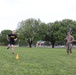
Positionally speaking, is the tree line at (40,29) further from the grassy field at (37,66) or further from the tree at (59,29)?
the grassy field at (37,66)

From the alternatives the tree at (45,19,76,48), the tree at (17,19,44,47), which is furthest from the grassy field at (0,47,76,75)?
the tree at (17,19,44,47)

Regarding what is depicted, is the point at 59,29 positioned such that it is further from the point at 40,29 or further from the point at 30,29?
the point at 30,29

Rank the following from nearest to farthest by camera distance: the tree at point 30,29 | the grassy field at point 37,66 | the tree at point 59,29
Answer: the grassy field at point 37,66
the tree at point 59,29
the tree at point 30,29

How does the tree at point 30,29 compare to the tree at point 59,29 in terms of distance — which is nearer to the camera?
the tree at point 59,29

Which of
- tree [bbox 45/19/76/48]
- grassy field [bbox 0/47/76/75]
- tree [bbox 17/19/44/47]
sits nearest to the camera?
grassy field [bbox 0/47/76/75]

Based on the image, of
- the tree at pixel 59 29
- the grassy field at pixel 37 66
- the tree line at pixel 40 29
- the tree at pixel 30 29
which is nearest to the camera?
the grassy field at pixel 37 66

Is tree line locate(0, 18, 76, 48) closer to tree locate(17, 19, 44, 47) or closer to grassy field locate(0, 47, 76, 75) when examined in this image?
tree locate(17, 19, 44, 47)

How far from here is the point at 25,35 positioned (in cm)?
9469

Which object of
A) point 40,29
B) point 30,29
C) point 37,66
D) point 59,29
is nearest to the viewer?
point 37,66

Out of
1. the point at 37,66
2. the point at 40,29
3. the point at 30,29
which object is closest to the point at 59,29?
the point at 40,29

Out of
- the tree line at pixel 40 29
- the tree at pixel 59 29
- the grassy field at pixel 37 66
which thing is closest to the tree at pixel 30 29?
the tree line at pixel 40 29

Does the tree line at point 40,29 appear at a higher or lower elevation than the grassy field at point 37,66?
higher

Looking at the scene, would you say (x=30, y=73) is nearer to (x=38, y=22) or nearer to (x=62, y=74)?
(x=62, y=74)

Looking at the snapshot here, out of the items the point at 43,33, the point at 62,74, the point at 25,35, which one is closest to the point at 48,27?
the point at 43,33
